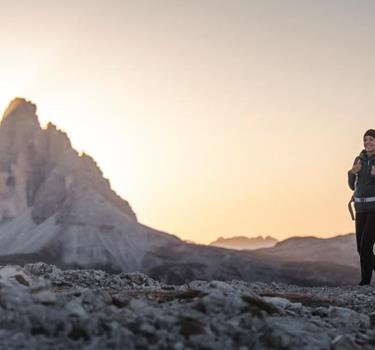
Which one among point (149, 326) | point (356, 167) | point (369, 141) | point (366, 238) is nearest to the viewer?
point (149, 326)

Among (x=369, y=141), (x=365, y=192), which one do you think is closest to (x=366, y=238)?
(x=365, y=192)

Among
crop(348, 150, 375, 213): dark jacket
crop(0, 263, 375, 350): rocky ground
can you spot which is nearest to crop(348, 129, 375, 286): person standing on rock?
crop(348, 150, 375, 213): dark jacket

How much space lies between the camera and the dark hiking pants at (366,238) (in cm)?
1573

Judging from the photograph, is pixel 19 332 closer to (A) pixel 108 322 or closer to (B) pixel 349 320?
(A) pixel 108 322

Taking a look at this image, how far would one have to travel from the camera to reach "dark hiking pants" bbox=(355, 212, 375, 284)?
15.7 meters

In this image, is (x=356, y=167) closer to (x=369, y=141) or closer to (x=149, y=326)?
(x=369, y=141)

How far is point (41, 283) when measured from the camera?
24.7 feet

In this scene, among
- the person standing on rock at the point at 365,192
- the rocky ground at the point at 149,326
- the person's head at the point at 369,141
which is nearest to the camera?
the rocky ground at the point at 149,326

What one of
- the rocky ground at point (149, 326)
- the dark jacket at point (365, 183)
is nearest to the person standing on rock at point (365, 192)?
the dark jacket at point (365, 183)

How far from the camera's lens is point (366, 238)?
51.9 ft

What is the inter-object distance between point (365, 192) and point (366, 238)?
3.80ft

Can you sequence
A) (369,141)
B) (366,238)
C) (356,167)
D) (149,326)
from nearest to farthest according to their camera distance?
(149,326) → (369,141) → (356,167) → (366,238)

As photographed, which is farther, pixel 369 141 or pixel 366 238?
pixel 366 238

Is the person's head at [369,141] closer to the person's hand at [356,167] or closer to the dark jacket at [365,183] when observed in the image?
the dark jacket at [365,183]
